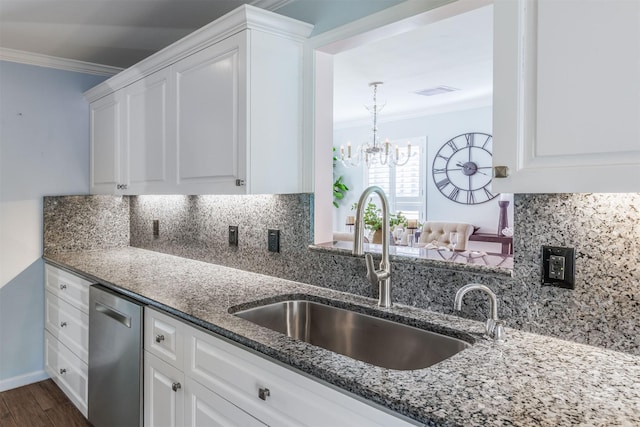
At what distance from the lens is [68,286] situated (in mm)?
2725

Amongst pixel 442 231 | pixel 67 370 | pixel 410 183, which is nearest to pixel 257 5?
pixel 67 370

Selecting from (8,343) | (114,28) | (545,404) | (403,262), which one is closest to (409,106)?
(114,28)

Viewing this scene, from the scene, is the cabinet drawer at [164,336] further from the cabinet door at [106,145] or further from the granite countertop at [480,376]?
the cabinet door at [106,145]

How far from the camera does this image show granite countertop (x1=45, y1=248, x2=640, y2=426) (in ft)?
2.95

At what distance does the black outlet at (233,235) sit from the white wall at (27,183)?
162 centimetres

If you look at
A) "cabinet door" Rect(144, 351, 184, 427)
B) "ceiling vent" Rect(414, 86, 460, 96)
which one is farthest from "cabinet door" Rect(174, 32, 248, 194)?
"ceiling vent" Rect(414, 86, 460, 96)

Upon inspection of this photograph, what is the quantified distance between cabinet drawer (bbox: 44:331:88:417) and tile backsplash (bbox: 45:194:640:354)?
957 millimetres

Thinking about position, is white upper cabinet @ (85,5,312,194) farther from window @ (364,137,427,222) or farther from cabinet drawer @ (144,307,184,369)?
window @ (364,137,427,222)

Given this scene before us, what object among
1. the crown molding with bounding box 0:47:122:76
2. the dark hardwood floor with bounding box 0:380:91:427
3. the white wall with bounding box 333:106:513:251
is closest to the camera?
the dark hardwood floor with bounding box 0:380:91:427

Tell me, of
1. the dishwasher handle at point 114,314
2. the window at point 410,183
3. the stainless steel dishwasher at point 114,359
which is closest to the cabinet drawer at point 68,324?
the stainless steel dishwasher at point 114,359

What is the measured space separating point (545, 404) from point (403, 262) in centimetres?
83

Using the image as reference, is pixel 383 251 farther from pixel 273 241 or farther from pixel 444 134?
pixel 444 134

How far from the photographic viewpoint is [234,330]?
4.65 feet

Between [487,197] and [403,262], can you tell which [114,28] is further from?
[487,197]
